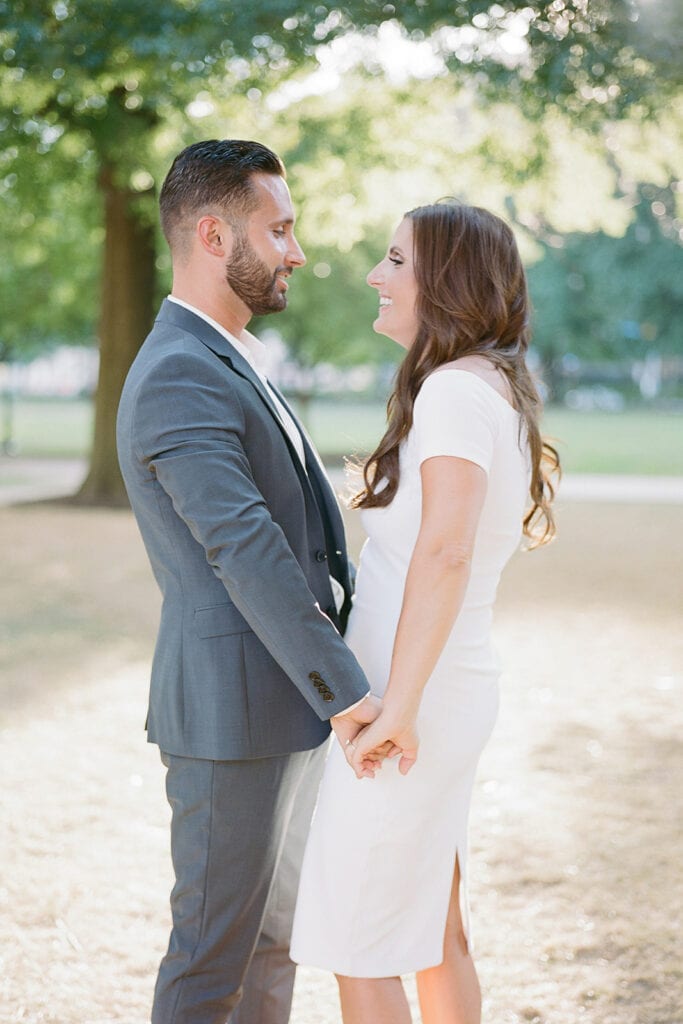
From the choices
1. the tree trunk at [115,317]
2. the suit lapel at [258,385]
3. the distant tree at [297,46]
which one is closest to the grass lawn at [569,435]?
the tree trunk at [115,317]

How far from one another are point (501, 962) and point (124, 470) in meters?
2.33

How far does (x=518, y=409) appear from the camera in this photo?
2.68 m

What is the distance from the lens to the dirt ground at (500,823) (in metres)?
3.91

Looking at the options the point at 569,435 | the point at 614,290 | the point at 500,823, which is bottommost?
the point at 569,435

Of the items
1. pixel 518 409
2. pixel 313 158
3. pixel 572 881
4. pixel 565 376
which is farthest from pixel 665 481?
pixel 565 376

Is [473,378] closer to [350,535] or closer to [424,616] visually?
[424,616]

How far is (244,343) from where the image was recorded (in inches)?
116

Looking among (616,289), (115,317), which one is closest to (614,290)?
(616,289)

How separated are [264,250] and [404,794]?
1.29 m

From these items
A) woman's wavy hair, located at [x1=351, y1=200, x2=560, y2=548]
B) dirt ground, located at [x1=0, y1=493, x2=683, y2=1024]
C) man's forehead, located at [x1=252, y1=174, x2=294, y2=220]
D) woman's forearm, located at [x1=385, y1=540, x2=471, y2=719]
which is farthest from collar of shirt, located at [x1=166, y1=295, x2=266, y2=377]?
dirt ground, located at [x1=0, y1=493, x2=683, y2=1024]

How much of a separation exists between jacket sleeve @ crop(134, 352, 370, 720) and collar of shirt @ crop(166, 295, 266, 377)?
0.18m

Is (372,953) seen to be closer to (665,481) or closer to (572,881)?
(572,881)

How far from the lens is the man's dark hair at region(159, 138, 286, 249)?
273 cm

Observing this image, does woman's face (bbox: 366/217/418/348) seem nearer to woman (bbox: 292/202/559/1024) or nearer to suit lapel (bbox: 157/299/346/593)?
woman (bbox: 292/202/559/1024)
